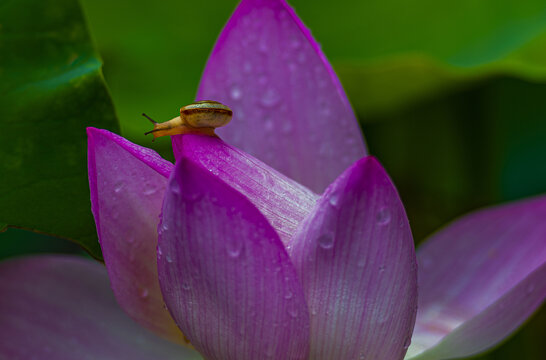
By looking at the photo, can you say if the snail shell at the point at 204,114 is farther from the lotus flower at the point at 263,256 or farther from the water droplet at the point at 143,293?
the water droplet at the point at 143,293

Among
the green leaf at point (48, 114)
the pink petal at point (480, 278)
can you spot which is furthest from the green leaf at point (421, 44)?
the green leaf at point (48, 114)

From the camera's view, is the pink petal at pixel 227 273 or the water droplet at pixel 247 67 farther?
the water droplet at pixel 247 67

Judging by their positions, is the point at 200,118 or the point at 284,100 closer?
the point at 200,118

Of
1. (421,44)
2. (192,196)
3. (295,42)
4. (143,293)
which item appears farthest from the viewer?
(421,44)

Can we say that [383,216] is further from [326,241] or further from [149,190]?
[149,190]

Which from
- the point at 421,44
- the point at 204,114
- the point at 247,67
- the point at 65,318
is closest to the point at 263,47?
the point at 247,67

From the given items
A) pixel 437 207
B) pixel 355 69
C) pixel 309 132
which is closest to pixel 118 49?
pixel 355 69

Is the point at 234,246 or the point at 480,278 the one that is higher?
the point at 234,246
